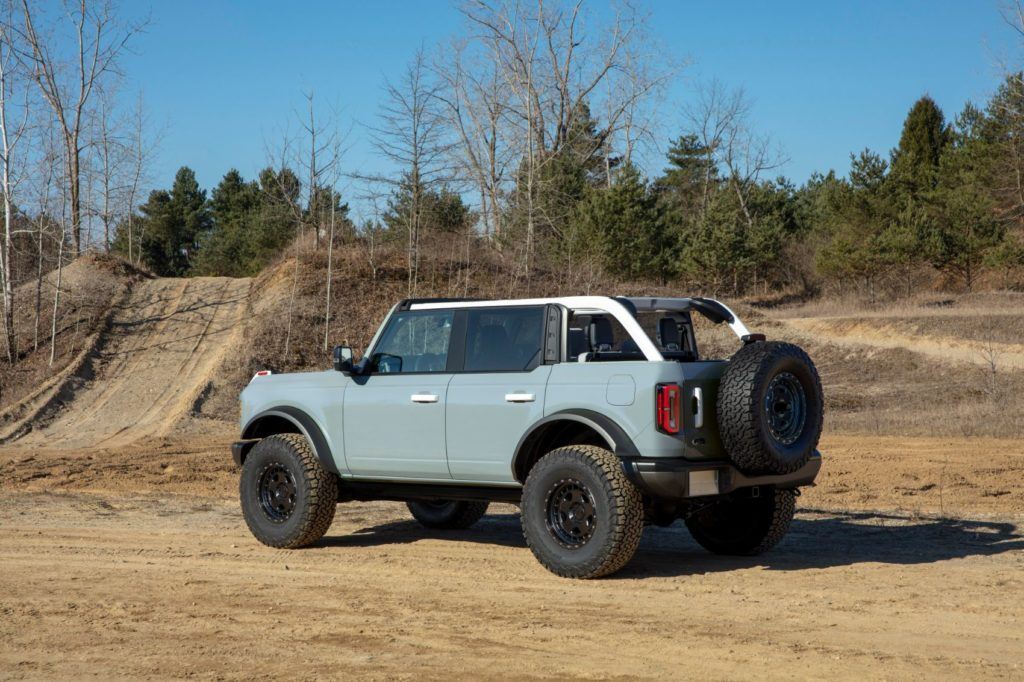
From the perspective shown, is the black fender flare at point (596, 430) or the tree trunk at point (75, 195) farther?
the tree trunk at point (75, 195)

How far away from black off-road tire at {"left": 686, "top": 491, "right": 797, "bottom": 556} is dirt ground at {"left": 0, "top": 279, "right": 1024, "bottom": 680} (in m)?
0.19

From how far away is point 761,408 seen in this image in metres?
7.65

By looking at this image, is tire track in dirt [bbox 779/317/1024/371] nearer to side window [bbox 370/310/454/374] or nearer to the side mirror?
side window [bbox 370/310/454/374]

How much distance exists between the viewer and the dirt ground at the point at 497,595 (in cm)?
591

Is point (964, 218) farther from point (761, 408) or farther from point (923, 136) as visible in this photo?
point (761, 408)

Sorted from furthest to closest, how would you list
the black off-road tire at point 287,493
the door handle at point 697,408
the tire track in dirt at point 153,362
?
the tire track in dirt at point 153,362 < the black off-road tire at point 287,493 < the door handle at point 697,408

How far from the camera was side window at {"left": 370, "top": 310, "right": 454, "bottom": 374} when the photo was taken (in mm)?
9234

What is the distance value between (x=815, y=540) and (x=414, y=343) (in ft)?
13.7

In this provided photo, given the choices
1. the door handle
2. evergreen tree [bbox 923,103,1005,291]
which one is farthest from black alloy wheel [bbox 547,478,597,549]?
evergreen tree [bbox 923,103,1005,291]

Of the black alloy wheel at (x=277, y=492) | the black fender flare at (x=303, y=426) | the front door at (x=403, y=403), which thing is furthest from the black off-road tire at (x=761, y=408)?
the black alloy wheel at (x=277, y=492)

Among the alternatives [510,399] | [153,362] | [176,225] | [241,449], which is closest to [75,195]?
[153,362]

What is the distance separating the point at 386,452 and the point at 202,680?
383 centimetres

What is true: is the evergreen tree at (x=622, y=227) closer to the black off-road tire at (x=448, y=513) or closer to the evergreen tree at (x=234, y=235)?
the evergreen tree at (x=234, y=235)

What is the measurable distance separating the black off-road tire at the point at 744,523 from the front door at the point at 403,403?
2.38 meters
